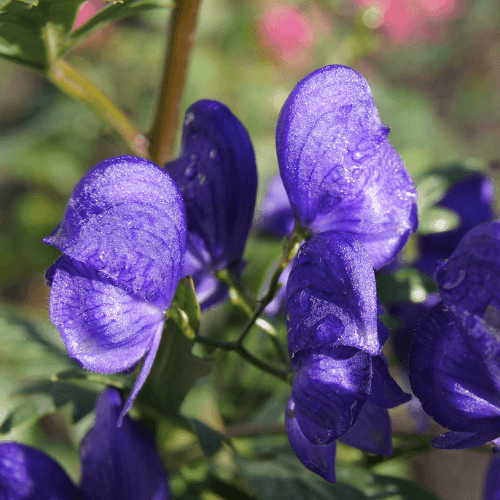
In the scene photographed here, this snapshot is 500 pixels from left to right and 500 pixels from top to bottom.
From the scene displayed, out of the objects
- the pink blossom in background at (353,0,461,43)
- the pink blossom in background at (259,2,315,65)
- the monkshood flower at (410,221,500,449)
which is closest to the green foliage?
the monkshood flower at (410,221,500,449)

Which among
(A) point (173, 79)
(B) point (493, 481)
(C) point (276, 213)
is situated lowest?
(B) point (493, 481)

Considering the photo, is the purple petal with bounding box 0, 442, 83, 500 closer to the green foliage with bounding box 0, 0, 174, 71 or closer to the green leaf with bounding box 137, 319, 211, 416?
the green leaf with bounding box 137, 319, 211, 416

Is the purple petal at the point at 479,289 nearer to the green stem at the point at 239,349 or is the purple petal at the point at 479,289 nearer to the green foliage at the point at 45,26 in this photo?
the green stem at the point at 239,349

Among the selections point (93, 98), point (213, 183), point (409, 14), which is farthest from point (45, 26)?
point (409, 14)

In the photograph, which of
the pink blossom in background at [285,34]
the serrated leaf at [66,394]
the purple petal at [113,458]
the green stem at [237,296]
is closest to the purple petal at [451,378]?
the green stem at [237,296]

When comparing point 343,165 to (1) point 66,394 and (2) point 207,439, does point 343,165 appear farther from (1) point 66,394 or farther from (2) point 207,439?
(1) point 66,394

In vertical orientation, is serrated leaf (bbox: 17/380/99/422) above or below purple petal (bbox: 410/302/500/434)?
below

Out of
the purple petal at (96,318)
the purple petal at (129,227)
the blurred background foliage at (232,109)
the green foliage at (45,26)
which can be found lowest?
the blurred background foliage at (232,109)
